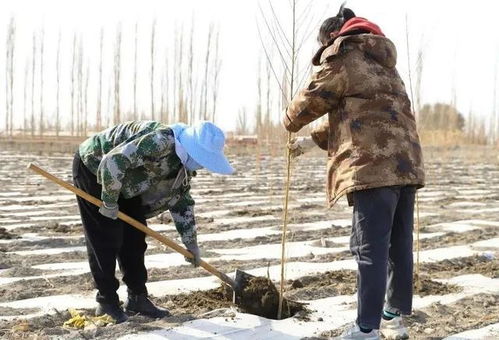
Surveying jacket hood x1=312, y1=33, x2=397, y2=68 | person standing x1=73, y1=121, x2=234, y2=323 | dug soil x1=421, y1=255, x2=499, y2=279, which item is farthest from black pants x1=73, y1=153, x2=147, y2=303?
dug soil x1=421, y1=255, x2=499, y2=279

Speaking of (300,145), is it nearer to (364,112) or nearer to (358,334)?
(364,112)

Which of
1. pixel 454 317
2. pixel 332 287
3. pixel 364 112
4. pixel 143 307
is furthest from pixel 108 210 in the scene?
pixel 454 317

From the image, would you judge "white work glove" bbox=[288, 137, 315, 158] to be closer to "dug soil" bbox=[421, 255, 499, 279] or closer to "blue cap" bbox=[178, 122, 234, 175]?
"blue cap" bbox=[178, 122, 234, 175]

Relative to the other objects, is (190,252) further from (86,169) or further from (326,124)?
(326,124)

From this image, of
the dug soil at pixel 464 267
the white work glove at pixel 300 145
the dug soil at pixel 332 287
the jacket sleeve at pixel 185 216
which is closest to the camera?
the white work glove at pixel 300 145

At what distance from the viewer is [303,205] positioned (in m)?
6.48

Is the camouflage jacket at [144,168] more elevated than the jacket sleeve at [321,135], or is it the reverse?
Answer: the jacket sleeve at [321,135]

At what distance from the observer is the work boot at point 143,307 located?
2.61m

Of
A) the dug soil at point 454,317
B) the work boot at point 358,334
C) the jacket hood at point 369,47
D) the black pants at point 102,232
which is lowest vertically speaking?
the dug soil at point 454,317

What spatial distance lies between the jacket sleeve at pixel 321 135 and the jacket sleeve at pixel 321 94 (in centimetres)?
17

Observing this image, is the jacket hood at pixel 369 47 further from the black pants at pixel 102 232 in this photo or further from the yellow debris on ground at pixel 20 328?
the yellow debris on ground at pixel 20 328

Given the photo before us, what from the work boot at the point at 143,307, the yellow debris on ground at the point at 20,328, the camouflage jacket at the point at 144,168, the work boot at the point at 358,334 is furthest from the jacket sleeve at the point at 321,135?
the yellow debris on ground at the point at 20,328

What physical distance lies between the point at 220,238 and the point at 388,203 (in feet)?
8.21

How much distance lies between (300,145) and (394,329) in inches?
31.9
